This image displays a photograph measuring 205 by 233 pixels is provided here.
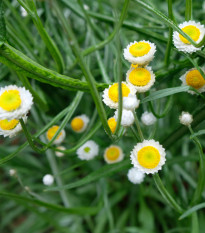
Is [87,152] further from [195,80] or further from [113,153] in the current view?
[195,80]

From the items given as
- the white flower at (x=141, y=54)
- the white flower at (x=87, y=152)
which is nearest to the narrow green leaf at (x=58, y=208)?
the white flower at (x=87, y=152)

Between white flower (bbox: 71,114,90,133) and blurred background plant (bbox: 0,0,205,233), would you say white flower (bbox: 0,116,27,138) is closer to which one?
blurred background plant (bbox: 0,0,205,233)

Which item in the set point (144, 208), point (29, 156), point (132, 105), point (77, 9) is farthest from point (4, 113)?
point (29, 156)

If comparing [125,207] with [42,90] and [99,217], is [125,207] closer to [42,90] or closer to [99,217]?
[99,217]

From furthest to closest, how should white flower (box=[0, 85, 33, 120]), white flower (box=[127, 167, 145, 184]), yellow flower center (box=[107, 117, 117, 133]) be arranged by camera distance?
white flower (box=[127, 167, 145, 184]) < yellow flower center (box=[107, 117, 117, 133]) < white flower (box=[0, 85, 33, 120])

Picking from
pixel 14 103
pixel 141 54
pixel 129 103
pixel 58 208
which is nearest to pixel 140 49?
pixel 141 54

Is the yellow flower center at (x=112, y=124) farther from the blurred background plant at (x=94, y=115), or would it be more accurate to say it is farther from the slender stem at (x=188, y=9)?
the slender stem at (x=188, y=9)

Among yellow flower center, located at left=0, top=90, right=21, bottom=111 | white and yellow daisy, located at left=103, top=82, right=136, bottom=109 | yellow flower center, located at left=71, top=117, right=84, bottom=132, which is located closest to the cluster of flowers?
yellow flower center, located at left=0, top=90, right=21, bottom=111
